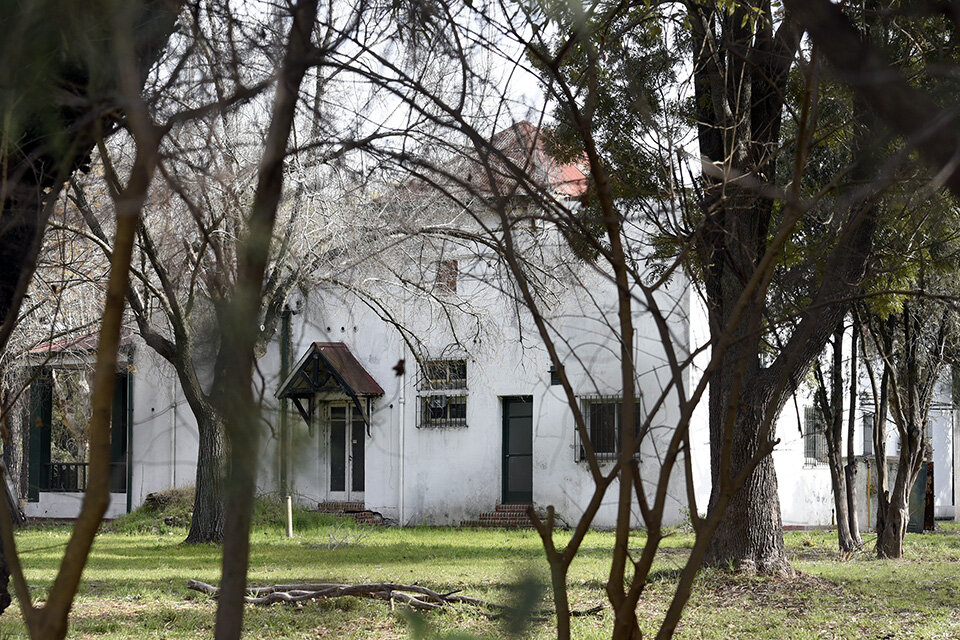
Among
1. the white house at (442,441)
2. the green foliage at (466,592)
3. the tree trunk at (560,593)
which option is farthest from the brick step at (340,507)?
the tree trunk at (560,593)

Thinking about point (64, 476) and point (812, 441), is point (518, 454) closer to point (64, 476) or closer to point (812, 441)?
point (812, 441)

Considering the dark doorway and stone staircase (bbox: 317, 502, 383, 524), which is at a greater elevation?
the dark doorway

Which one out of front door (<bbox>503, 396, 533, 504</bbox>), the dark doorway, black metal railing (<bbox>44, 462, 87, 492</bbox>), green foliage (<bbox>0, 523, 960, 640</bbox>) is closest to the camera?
green foliage (<bbox>0, 523, 960, 640</bbox>)

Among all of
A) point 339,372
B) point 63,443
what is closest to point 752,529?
point 339,372

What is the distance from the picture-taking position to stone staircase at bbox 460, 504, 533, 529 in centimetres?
1920

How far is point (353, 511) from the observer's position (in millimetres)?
20641

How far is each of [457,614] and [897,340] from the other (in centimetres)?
920

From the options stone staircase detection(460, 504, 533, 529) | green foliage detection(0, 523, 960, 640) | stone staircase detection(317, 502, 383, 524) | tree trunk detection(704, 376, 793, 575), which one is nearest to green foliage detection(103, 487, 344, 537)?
stone staircase detection(317, 502, 383, 524)

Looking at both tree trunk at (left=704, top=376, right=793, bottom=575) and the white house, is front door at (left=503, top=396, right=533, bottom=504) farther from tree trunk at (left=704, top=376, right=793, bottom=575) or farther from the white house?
tree trunk at (left=704, top=376, right=793, bottom=575)

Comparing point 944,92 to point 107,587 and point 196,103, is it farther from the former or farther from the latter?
point 107,587

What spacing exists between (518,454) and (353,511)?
148 inches

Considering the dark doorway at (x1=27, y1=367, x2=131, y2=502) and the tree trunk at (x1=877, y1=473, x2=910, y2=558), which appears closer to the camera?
the tree trunk at (x1=877, y1=473, x2=910, y2=558)

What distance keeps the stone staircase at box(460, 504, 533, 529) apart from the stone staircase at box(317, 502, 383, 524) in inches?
79.6

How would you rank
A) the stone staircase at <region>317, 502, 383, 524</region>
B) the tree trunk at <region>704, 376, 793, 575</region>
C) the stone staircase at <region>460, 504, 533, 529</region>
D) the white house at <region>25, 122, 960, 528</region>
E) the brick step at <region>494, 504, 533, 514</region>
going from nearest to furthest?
the tree trunk at <region>704, 376, 793, 575</region> → the white house at <region>25, 122, 960, 528</region> → the stone staircase at <region>460, 504, 533, 529</region> → the brick step at <region>494, 504, 533, 514</region> → the stone staircase at <region>317, 502, 383, 524</region>
